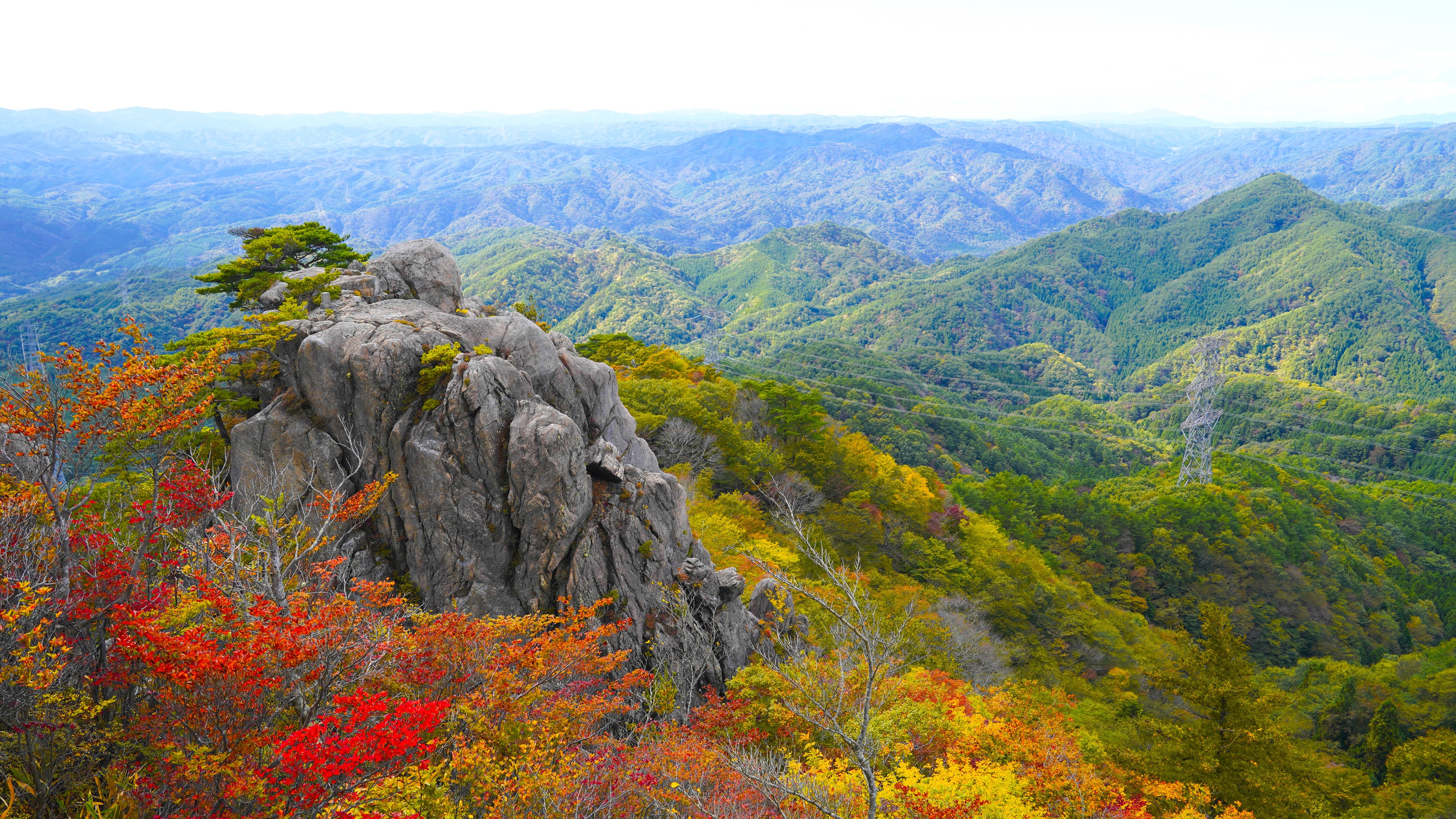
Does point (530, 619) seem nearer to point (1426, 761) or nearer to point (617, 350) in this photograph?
point (617, 350)

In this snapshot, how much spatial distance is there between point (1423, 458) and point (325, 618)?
233m

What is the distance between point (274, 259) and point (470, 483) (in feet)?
67.8

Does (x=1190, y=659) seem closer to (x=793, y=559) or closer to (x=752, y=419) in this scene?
(x=793, y=559)

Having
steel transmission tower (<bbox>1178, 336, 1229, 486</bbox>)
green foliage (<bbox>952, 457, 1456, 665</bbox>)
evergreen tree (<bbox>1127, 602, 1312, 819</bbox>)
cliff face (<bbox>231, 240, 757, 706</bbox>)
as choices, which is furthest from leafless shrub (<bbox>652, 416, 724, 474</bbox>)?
steel transmission tower (<bbox>1178, 336, 1229, 486</bbox>)

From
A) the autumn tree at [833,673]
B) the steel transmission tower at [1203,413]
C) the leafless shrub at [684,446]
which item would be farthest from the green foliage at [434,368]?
the steel transmission tower at [1203,413]

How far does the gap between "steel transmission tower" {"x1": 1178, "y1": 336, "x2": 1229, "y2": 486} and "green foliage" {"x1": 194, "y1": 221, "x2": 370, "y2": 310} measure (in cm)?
9952

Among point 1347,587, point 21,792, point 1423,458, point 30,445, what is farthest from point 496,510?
point 1423,458

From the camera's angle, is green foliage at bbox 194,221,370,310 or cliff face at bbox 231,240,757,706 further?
green foliage at bbox 194,221,370,310

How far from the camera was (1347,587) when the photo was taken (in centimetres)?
8800

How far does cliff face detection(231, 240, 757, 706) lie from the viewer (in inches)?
993

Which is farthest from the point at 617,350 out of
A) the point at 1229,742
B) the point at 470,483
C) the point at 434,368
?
the point at 1229,742

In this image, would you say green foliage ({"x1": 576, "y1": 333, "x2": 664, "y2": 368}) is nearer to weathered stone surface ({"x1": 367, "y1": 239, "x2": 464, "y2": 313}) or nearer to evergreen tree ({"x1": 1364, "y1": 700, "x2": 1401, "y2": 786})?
weathered stone surface ({"x1": 367, "y1": 239, "x2": 464, "y2": 313})

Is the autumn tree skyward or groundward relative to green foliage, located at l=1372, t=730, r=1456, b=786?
skyward

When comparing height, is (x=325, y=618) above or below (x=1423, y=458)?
above
